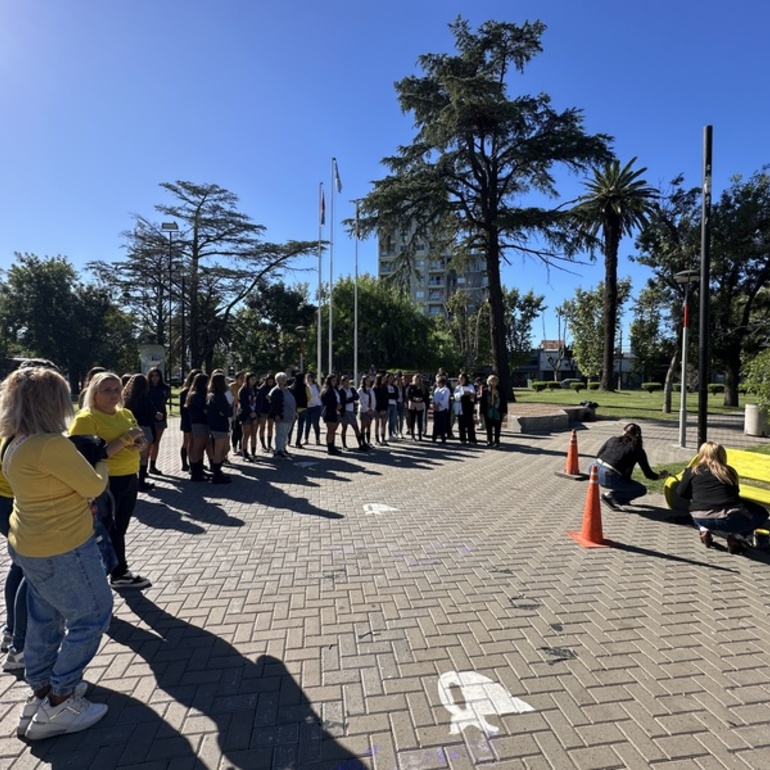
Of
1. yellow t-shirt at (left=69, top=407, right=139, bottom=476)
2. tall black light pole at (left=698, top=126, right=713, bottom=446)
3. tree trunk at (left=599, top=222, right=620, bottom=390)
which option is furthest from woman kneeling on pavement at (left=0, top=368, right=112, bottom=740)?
tree trunk at (left=599, top=222, right=620, bottom=390)

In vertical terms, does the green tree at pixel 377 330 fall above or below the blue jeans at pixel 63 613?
above

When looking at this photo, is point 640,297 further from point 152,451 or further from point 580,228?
point 152,451

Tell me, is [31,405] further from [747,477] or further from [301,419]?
[301,419]

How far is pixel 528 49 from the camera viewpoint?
74.8 ft

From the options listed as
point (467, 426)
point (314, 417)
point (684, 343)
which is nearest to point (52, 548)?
point (314, 417)

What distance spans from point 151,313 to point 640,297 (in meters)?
37.4

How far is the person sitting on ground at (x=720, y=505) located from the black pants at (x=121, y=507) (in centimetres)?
567

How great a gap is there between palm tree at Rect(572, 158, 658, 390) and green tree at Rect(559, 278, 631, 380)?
30.5 feet

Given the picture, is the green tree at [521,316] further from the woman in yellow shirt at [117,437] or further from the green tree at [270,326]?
the woman in yellow shirt at [117,437]

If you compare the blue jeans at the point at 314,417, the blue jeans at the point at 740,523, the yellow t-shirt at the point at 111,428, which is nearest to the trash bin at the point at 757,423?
the blue jeans at the point at 740,523

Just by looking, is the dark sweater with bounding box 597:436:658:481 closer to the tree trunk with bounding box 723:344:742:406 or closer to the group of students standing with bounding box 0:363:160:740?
the group of students standing with bounding box 0:363:160:740

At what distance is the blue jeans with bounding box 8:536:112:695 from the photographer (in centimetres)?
257

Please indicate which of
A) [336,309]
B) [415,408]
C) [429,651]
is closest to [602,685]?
[429,651]

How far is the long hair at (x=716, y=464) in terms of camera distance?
18.3 feet
